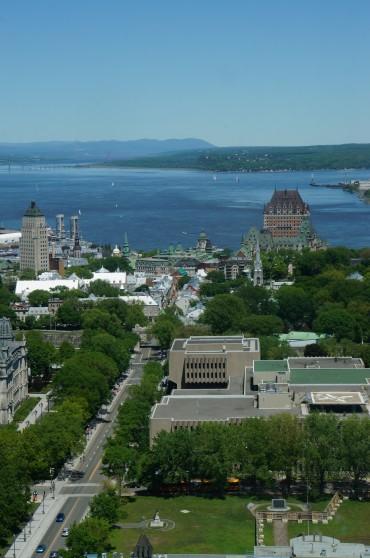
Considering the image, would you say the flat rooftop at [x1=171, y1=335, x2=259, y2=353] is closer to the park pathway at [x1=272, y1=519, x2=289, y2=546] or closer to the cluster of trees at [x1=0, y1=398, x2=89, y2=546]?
the cluster of trees at [x1=0, y1=398, x2=89, y2=546]

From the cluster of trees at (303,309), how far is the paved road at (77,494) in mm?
15372

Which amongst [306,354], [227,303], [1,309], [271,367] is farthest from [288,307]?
[271,367]

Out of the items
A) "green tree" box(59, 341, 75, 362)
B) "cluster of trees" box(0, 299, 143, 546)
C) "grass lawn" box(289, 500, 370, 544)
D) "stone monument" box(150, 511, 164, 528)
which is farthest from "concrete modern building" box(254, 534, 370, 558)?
"green tree" box(59, 341, 75, 362)

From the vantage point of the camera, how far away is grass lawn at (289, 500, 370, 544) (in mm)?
38625

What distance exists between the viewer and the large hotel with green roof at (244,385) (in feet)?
159

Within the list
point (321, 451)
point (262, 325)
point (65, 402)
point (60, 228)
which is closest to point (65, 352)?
point (262, 325)

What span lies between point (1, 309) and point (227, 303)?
1743cm

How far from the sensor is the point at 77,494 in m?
44.2

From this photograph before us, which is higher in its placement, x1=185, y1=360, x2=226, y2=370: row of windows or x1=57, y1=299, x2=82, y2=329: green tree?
x1=185, y1=360, x2=226, y2=370: row of windows

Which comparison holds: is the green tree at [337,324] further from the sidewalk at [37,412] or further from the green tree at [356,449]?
the green tree at [356,449]

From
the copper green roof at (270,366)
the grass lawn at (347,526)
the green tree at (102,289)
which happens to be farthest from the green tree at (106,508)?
the green tree at (102,289)

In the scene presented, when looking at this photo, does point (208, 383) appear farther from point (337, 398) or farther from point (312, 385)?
point (337, 398)

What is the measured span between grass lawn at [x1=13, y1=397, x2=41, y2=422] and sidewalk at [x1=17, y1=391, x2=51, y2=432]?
172 millimetres

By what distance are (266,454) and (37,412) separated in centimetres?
1756
